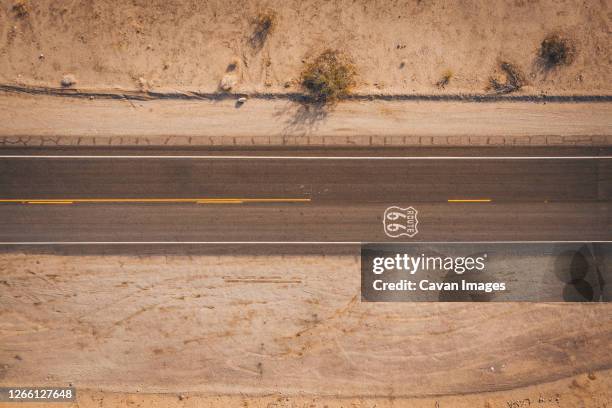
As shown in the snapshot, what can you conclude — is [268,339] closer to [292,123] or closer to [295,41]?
[292,123]

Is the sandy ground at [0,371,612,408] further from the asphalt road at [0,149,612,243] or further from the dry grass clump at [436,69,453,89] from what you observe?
the dry grass clump at [436,69,453,89]

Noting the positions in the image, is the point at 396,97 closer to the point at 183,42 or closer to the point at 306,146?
the point at 306,146

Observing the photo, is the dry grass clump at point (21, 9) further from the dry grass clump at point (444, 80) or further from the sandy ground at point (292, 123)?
the dry grass clump at point (444, 80)

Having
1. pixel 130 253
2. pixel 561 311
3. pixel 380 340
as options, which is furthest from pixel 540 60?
pixel 130 253

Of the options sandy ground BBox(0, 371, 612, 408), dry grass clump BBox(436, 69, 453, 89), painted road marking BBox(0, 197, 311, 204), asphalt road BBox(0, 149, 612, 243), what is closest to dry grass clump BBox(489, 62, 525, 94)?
dry grass clump BBox(436, 69, 453, 89)

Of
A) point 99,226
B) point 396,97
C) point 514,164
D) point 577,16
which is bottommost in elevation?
point 99,226

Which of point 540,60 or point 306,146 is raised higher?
point 540,60

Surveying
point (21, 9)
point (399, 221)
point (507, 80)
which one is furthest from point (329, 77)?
point (21, 9)

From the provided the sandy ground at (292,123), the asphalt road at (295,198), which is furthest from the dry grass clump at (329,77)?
the asphalt road at (295,198)
